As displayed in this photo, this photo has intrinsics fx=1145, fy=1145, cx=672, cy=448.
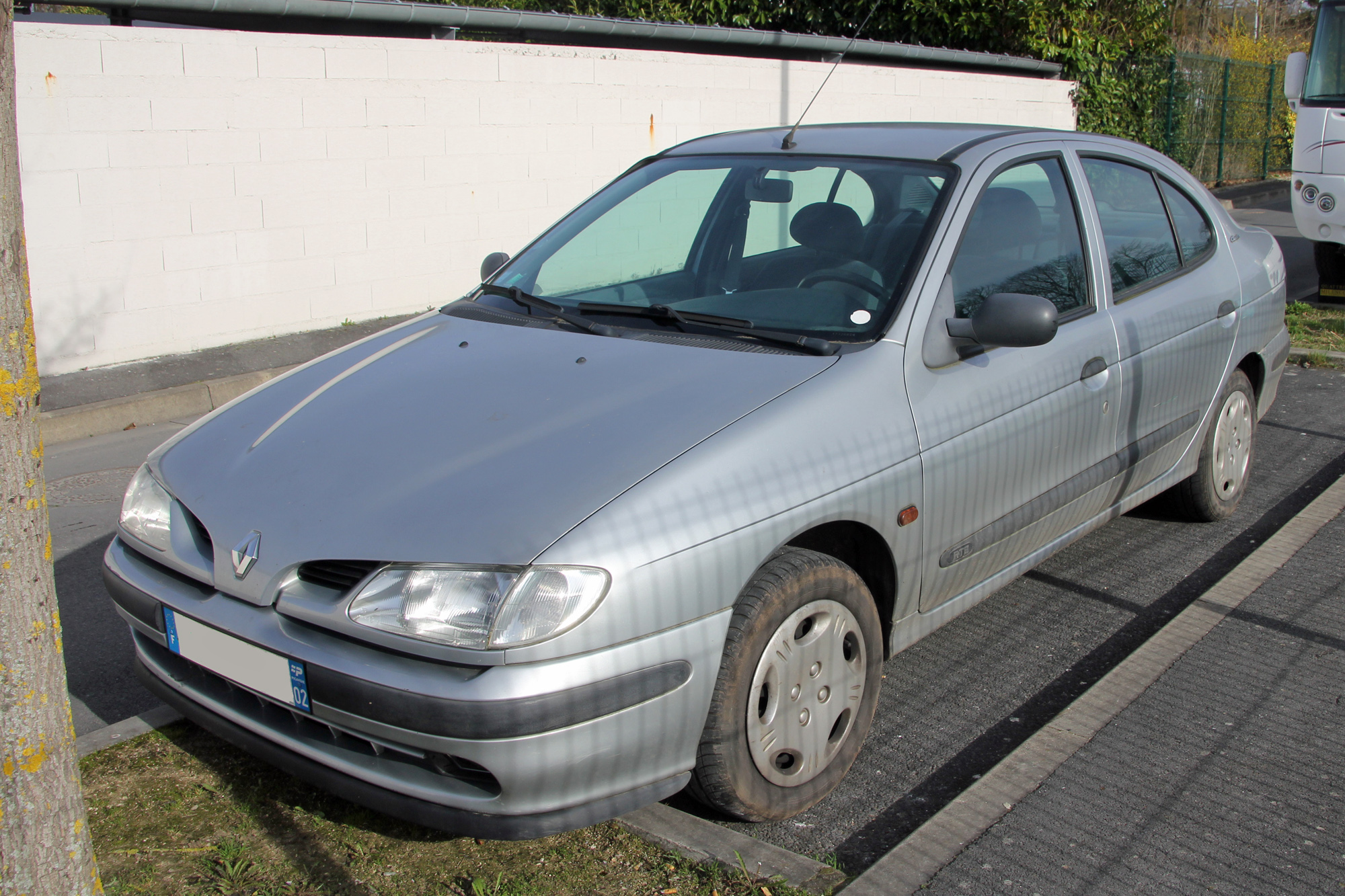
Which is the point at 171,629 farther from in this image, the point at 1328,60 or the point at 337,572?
the point at 1328,60

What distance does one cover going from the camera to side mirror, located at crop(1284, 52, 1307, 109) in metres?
10.2

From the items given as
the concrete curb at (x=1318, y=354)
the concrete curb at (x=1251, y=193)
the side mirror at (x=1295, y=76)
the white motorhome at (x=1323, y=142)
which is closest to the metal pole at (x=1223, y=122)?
the concrete curb at (x=1251, y=193)

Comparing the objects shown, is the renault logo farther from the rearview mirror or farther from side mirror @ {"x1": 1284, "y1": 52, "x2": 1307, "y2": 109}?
side mirror @ {"x1": 1284, "y1": 52, "x2": 1307, "y2": 109}

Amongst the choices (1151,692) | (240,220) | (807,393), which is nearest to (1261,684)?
(1151,692)

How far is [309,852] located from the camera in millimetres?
2635

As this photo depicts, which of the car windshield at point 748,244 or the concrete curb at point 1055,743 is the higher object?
the car windshield at point 748,244

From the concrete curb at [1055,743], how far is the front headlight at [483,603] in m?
0.89

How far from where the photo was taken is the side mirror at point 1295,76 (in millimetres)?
10234

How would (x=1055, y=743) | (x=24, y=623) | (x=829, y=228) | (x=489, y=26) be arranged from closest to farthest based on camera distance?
(x=24, y=623)
(x=1055, y=743)
(x=829, y=228)
(x=489, y=26)

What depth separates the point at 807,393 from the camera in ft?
9.18

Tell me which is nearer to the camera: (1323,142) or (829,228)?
(829,228)

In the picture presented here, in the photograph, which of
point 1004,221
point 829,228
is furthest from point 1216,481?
point 829,228

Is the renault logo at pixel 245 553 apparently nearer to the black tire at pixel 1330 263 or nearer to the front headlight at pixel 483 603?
the front headlight at pixel 483 603

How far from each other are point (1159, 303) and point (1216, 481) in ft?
3.45
